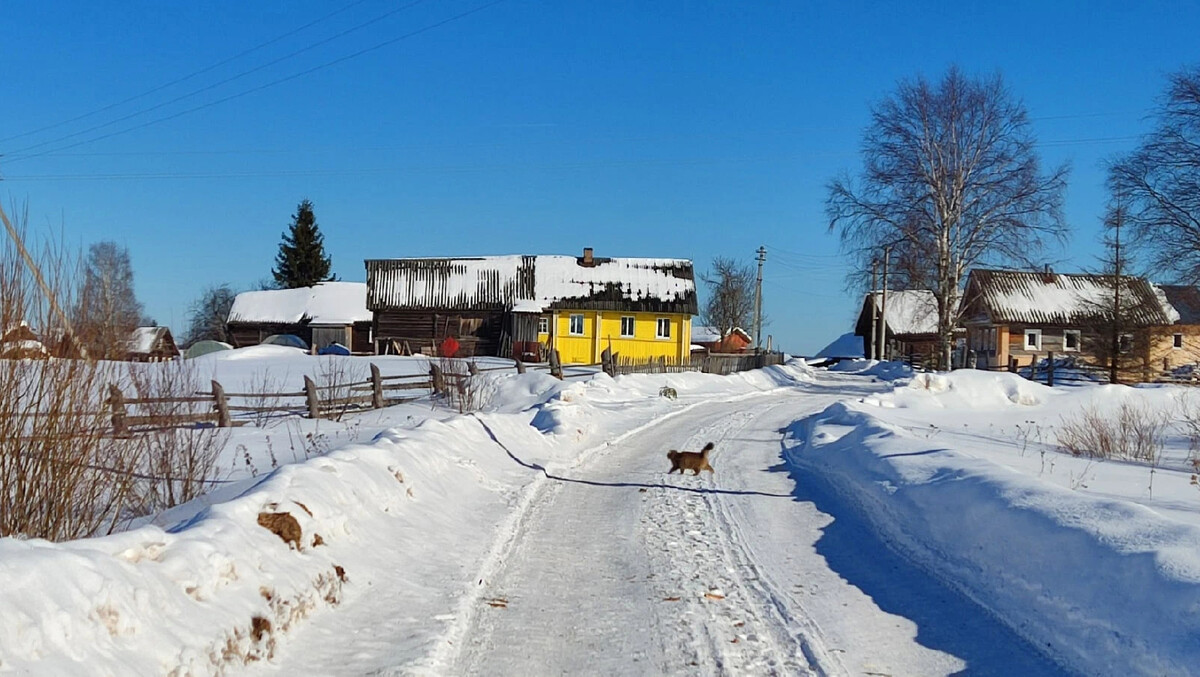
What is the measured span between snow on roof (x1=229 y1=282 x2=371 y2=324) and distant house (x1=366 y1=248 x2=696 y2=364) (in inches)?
302

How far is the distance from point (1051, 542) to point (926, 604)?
103cm

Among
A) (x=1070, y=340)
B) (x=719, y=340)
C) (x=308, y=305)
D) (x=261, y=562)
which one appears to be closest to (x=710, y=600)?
(x=261, y=562)

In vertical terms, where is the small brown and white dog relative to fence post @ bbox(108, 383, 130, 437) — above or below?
below

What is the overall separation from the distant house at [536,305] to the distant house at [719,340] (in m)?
36.1

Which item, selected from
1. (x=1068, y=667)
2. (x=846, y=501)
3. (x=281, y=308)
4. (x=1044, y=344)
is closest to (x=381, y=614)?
(x=1068, y=667)

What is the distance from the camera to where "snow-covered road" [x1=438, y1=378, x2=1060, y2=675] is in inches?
231

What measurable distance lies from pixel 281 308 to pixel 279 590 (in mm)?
60764

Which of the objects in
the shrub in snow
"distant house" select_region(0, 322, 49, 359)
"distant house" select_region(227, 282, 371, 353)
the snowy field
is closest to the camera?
the snowy field

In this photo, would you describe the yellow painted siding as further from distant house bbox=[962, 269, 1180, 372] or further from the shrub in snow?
the shrub in snow

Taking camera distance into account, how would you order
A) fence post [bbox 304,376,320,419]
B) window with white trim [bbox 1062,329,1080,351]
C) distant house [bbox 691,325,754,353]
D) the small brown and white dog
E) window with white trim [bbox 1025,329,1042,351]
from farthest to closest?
1. distant house [bbox 691,325,754,353]
2. window with white trim [bbox 1062,329,1080,351]
3. window with white trim [bbox 1025,329,1042,351]
4. fence post [bbox 304,376,320,419]
5. the small brown and white dog

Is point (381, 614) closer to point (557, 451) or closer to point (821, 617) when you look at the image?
point (821, 617)

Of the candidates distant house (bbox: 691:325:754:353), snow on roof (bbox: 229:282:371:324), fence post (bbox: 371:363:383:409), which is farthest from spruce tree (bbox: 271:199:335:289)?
fence post (bbox: 371:363:383:409)

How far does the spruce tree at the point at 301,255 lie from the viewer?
77188 mm

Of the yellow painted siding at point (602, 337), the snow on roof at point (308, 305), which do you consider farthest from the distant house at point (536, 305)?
the snow on roof at point (308, 305)
